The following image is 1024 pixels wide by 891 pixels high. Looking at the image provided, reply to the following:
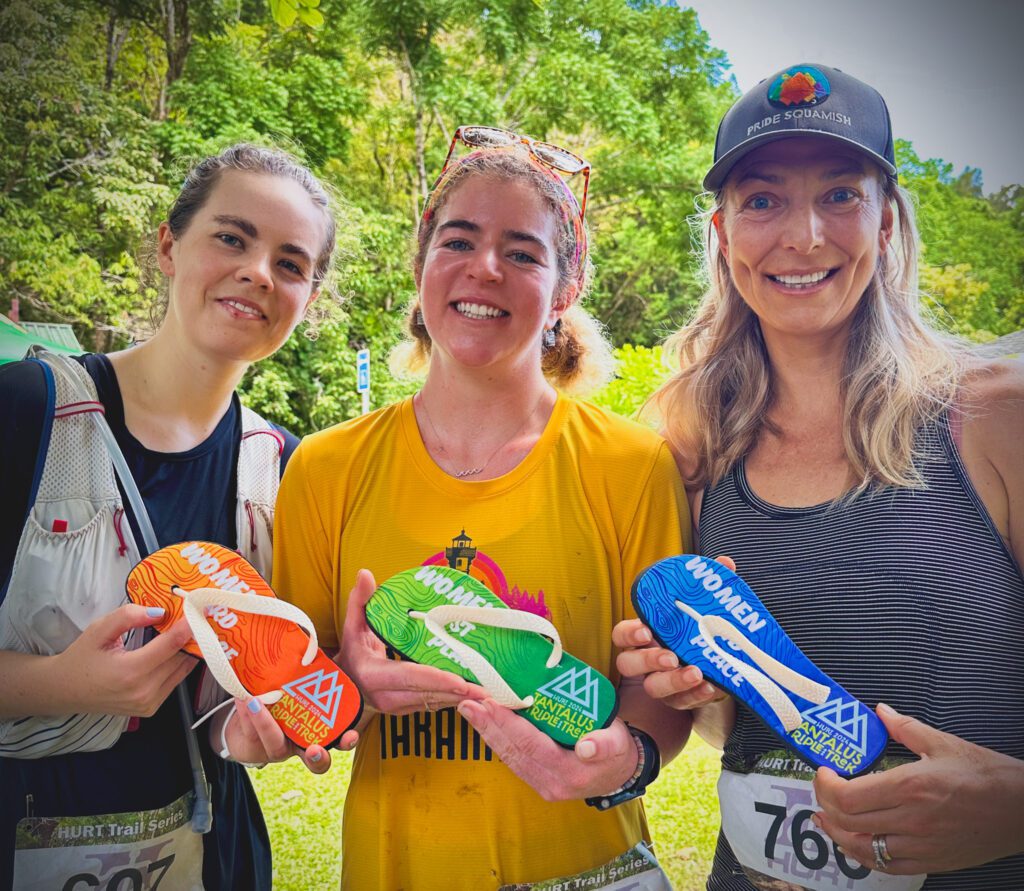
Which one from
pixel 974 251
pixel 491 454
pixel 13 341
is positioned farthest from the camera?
pixel 974 251

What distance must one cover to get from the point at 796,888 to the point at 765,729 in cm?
26

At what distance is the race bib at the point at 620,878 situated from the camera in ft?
4.49

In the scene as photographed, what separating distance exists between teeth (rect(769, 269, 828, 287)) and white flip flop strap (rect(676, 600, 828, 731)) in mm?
674

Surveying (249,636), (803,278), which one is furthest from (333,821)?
(803,278)

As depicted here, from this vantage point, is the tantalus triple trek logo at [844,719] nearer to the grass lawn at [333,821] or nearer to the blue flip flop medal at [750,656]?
the blue flip flop medal at [750,656]

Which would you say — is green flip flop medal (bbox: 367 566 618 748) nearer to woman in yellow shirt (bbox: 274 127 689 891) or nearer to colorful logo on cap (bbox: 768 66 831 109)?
woman in yellow shirt (bbox: 274 127 689 891)

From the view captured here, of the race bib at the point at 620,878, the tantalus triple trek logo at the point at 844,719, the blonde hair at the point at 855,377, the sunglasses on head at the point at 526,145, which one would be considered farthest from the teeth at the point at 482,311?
the race bib at the point at 620,878

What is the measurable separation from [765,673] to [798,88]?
1117 millimetres

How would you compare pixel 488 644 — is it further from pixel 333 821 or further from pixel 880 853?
pixel 333 821

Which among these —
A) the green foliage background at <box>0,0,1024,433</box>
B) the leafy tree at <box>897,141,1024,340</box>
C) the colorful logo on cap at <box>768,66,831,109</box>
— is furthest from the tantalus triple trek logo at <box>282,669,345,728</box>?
the leafy tree at <box>897,141,1024,340</box>

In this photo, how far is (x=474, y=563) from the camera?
149cm

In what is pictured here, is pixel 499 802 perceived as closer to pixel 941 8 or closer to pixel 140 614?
pixel 140 614

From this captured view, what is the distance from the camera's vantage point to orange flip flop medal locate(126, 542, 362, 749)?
1389 mm

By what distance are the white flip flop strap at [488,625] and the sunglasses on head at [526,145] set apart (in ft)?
3.16
